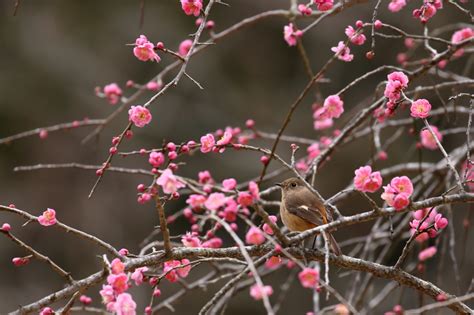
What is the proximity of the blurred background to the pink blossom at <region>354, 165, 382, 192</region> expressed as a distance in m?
5.66

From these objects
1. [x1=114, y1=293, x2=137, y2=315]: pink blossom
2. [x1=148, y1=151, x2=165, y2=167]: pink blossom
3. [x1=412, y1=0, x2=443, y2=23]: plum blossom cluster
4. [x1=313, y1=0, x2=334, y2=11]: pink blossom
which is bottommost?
[x1=114, y1=293, x2=137, y2=315]: pink blossom

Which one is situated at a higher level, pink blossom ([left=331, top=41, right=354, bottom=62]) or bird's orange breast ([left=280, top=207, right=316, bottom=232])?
pink blossom ([left=331, top=41, right=354, bottom=62])

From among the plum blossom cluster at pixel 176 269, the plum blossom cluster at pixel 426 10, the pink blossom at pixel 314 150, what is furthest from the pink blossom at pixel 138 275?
the pink blossom at pixel 314 150

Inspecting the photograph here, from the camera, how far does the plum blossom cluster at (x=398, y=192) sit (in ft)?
7.20

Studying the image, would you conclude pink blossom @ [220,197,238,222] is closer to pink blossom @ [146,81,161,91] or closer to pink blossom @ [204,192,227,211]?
pink blossom @ [204,192,227,211]

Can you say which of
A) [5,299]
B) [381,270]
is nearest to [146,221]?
[5,299]

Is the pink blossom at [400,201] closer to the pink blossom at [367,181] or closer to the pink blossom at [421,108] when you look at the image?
the pink blossom at [367,181]

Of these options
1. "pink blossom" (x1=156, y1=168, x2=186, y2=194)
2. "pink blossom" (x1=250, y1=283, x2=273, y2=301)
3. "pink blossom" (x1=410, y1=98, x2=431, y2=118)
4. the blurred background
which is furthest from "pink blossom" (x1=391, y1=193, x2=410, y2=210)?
the blurred background

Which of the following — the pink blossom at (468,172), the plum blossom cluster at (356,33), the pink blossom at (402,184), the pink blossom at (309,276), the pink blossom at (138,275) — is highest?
the plum blossom cluster at (356,33)

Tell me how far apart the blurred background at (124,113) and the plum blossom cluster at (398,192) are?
5647 mm

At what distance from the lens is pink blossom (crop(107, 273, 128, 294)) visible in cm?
206

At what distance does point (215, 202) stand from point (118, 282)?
41 centimetres

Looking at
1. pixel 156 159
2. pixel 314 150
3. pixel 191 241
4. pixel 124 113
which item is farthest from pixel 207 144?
pixel 124 113

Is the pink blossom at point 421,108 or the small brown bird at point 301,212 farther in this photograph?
the small brown bird at point 301,212
